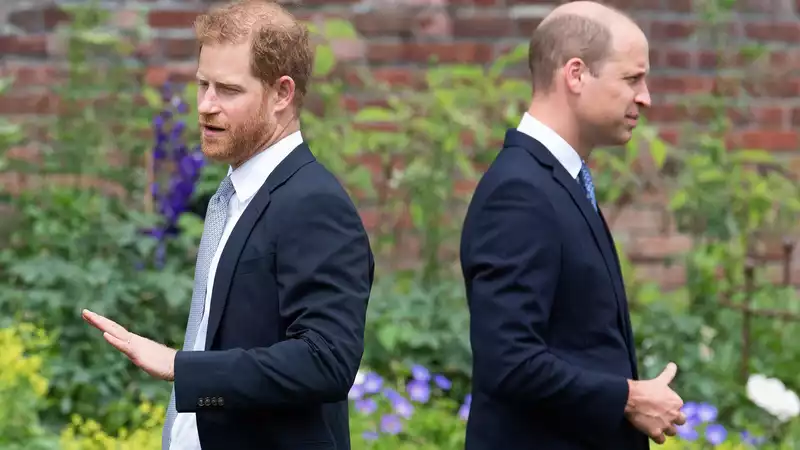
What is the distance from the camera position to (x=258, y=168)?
278 centimetres

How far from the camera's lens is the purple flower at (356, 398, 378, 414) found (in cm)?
468

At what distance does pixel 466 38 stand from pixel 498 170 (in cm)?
320

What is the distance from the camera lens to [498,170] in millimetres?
3061

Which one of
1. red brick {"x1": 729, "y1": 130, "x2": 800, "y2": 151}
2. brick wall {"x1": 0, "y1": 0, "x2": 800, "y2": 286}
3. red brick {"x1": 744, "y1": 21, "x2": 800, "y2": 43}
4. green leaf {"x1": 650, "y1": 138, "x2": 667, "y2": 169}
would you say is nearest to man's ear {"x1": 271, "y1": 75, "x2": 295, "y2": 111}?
green leaf {"x1": 650, "y1": 138, "x2": 667, "y2": 169}

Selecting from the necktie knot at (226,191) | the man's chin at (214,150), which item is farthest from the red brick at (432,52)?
the man's chin at (214,150)

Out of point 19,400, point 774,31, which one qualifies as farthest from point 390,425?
point 774,31

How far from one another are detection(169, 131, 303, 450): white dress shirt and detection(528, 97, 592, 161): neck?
62 centimetres

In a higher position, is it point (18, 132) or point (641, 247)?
point (18, 132)

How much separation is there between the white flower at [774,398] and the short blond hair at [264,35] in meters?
2.82

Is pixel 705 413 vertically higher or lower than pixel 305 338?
lower

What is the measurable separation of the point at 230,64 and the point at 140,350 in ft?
1.88

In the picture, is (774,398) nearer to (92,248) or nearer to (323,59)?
(323,59)

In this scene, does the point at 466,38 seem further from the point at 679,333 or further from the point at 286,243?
the point at 286,243

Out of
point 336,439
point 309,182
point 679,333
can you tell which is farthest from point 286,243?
point 679,333
